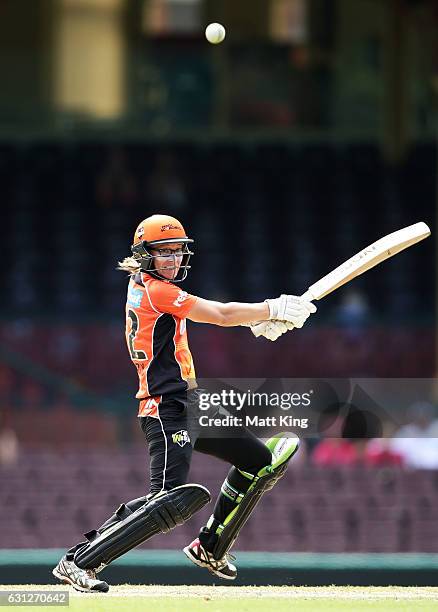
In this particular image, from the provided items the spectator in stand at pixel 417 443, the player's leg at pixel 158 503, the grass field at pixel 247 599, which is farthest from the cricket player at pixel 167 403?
the spectator in stand at pixel 417 443

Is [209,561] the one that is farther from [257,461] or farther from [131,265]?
[131,265]

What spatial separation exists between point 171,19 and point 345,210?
4.07 m

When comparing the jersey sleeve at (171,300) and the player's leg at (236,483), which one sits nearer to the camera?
the jersey sleeve at (171,300)

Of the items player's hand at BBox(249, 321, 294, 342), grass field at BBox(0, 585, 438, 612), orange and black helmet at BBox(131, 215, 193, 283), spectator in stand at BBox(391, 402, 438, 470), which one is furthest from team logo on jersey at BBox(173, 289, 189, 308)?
spectator in stand at BBox(391, 402, 438, 470)

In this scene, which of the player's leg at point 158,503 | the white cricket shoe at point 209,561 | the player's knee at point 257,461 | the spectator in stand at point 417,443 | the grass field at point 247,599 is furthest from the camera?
the spectator in stand at point 417,443

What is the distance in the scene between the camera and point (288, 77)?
19.0 metres

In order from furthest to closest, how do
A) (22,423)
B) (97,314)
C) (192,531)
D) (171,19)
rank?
(171,19), (97,314), (22,423), (192,531)

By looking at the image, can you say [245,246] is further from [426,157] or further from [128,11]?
[128,11]

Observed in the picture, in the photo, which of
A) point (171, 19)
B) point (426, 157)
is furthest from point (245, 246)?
point (171, 19)

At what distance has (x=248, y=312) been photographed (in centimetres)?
567

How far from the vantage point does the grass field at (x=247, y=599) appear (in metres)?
5.73

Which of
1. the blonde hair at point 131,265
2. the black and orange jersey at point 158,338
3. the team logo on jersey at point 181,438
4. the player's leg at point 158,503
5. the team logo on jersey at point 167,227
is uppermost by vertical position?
the team logo on jersey at point 167,227

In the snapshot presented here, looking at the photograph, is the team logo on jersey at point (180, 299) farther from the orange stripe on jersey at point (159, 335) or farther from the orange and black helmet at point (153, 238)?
the orange and black helmet at point (153, 238)

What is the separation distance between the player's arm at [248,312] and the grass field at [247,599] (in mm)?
1218
